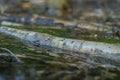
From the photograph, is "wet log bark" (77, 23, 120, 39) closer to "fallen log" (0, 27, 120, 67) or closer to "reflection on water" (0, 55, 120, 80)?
"fallen log" (0, 27, 120, 67)

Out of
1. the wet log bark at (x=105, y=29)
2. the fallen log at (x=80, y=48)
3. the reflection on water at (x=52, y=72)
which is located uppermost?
the wet log bark at (x=105, y=29)

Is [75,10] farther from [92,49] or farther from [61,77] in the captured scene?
[61,77]

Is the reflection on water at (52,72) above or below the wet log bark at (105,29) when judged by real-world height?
below

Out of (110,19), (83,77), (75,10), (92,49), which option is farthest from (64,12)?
(83,77)

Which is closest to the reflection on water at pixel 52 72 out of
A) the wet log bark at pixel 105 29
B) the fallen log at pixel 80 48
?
the fallen log at pixel 80 48

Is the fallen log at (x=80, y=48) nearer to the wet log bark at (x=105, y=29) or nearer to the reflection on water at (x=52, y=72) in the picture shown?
the reflection on water at (x=52, y=72)
